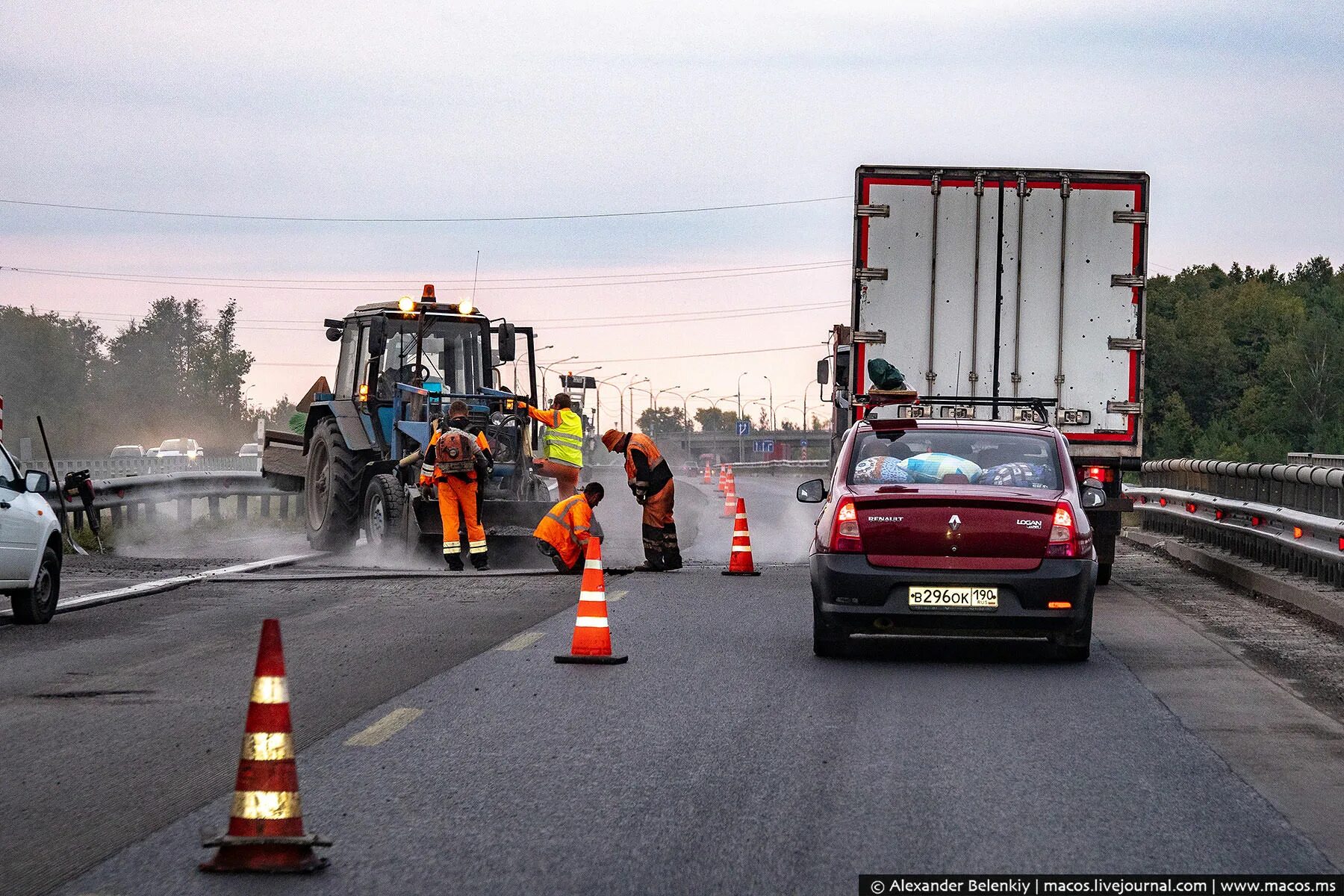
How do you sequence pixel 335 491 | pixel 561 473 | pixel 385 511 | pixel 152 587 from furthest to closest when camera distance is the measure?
pixel 335 491 < pixel 561 473 < pixel 385 511 < pixel 152 587

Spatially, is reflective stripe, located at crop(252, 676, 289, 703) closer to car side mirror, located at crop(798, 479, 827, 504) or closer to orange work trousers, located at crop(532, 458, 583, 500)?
car side mirror, located at crop(798, 479, 827, 504)

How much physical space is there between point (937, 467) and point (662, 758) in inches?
179

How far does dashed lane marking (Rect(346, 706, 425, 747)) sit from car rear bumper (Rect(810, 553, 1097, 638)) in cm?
306

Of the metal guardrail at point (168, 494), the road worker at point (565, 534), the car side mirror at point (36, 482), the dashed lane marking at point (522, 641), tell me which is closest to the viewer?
the dashed lane marking at point (522, 641)

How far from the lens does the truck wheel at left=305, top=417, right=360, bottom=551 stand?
2145cm

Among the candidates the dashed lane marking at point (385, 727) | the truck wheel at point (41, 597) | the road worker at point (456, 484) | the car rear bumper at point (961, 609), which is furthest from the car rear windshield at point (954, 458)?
the road worker at point (456, 484)

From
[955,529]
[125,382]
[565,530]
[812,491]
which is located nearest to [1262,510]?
[812,491]

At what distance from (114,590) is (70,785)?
32.0 ft

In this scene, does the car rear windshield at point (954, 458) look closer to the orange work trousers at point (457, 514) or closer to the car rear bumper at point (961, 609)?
the car rear bumper at point (961, 609)

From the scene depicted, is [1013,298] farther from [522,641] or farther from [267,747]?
[267,747]

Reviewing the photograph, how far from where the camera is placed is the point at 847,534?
430 inches

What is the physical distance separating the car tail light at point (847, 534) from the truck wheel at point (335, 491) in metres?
11.6

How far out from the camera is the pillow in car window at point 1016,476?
450 inches

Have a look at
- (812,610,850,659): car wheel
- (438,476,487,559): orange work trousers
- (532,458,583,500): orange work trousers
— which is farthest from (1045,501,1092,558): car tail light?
(532,458,583,500): orange work trousers
